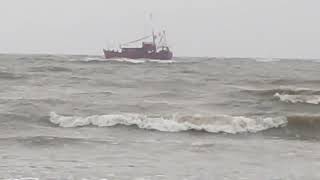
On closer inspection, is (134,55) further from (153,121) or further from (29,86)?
(153,121)

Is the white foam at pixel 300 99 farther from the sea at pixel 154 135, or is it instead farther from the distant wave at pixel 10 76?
the distant wave at pixel 10 76

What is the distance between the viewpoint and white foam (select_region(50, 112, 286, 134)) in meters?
15.8

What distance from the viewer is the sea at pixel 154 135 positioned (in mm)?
9422

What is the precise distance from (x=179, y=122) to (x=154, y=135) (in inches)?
77.9

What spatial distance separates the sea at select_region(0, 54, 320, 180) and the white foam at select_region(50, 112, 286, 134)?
0.03 m

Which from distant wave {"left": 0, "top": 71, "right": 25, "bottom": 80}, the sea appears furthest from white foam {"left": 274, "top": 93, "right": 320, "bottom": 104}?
distant wave {"left": 0, "top": 71, "right": 25, "bottom": 80}

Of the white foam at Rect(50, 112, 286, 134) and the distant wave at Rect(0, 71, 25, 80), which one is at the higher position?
the distant wave at Rect(0, 71, 25, 80)

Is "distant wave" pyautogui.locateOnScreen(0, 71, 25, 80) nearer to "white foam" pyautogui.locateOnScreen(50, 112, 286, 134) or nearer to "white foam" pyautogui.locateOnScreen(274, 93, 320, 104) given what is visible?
"white foam" pyautogui.locateOnScreen(274, 93, 320, 104)

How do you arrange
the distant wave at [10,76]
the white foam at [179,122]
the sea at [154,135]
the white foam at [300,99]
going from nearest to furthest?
the sea at [154,135] < the white foam at [179,122] < the white foam at [300,99] < the distant wave at [10,76]

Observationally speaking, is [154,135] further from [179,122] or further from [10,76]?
[10,76]

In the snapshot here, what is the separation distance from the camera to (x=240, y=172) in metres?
9.41

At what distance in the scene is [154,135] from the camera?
1448cm

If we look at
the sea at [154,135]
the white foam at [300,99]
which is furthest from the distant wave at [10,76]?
Result: the white foam at [300,99]

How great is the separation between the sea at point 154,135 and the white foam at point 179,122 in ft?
0.09
